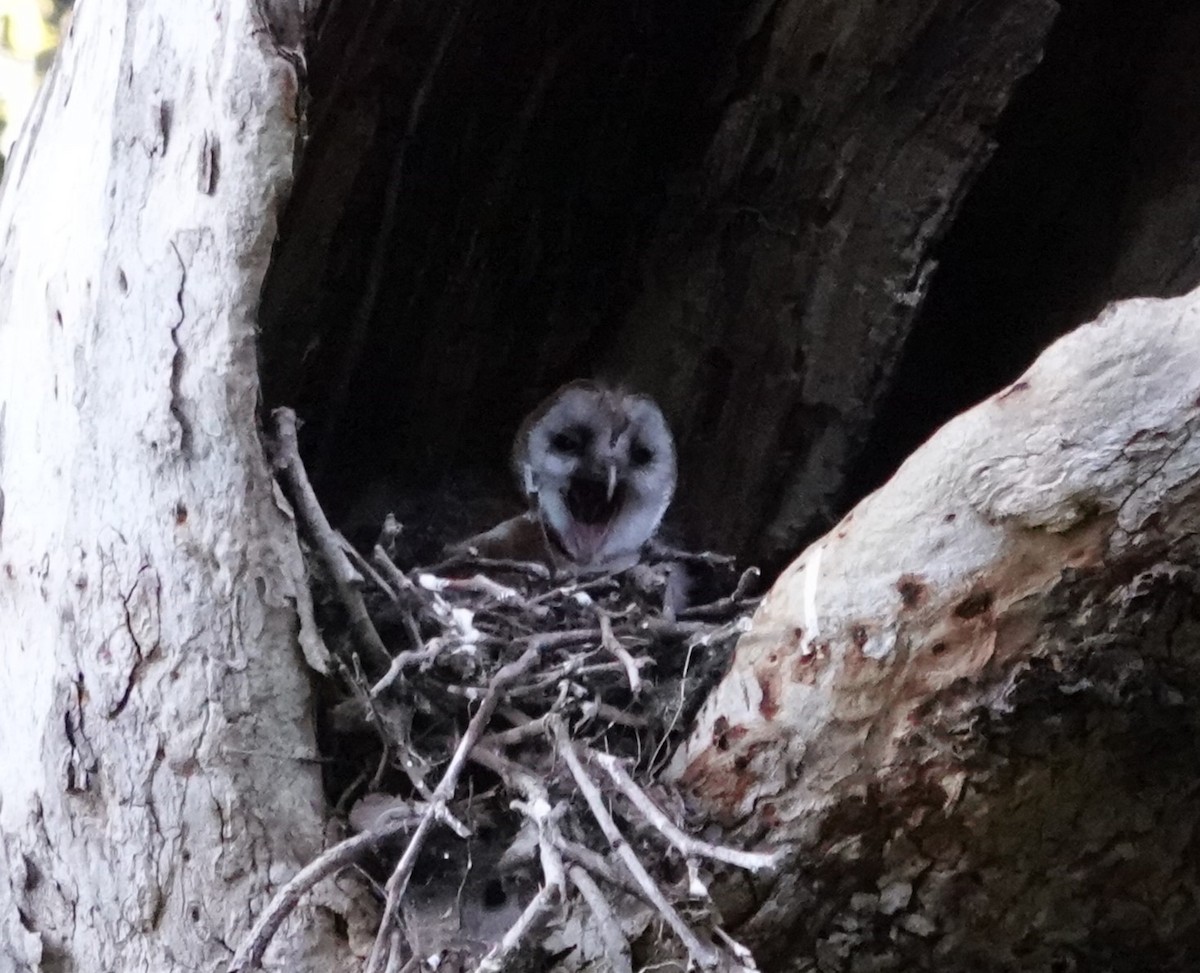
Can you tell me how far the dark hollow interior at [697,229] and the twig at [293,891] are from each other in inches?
40.4

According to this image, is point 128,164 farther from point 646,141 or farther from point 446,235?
point 646,141

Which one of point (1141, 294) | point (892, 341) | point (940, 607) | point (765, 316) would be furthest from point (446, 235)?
point (940, 607)

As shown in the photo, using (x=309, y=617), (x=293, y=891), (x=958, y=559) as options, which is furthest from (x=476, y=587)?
(x=958, y=559)

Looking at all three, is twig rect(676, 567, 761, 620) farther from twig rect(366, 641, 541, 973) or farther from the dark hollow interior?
twig rect(366, 641, 541, 973)

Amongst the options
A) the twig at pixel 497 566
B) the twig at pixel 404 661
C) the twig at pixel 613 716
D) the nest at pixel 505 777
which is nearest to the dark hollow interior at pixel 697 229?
the twig at pixel 497 566

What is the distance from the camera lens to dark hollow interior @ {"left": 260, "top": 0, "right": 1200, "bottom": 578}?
220 cm

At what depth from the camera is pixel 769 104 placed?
92.8 inches

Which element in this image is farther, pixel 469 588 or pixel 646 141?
pixel 646 141

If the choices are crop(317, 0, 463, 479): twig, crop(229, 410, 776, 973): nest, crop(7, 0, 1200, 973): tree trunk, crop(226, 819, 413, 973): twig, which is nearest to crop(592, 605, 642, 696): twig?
crop(229, 410, 776, 973): nest

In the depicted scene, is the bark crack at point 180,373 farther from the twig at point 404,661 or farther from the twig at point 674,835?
the twig at point 674,835

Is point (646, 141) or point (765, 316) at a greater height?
point (646, 141)

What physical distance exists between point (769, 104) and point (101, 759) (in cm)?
163

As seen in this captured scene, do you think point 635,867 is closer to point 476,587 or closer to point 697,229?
point 476,587

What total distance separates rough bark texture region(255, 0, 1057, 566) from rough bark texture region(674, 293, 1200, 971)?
1.06m
